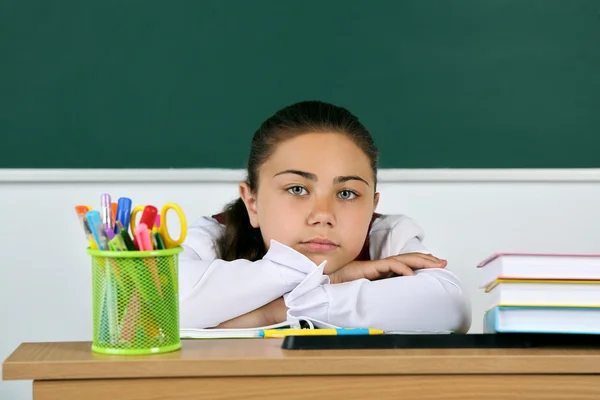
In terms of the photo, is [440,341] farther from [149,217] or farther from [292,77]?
[292,77]

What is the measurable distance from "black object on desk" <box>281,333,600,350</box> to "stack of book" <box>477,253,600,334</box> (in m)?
0.03

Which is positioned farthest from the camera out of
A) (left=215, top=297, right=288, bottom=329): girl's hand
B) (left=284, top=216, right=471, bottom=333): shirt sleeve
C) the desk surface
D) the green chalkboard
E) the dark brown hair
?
the green chalkboard

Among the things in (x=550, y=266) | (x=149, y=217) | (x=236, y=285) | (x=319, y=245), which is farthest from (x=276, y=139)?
(x=550, y=266)

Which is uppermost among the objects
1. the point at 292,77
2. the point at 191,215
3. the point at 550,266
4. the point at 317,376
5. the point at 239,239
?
the point at 292,77

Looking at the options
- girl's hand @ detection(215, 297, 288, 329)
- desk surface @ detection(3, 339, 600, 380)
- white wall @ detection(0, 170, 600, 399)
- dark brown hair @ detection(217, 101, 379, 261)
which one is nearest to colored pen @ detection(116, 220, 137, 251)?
desk surface @ detection(3, 339, 600, 380)

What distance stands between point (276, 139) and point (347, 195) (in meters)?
Result: 0.21

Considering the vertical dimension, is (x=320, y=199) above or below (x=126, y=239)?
above

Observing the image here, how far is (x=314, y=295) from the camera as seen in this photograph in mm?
1279

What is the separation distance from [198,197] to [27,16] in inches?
28.2

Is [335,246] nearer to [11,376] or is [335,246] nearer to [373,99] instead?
[11,376]

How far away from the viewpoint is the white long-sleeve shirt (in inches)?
50.4

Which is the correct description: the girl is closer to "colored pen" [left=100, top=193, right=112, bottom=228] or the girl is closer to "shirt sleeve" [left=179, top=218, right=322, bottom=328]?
"shirt sleeve" [left=179, top=218, right=322, bottom=328]

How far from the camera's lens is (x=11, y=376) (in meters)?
0.83

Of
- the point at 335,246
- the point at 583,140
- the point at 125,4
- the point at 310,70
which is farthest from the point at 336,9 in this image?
the point at 335,246
